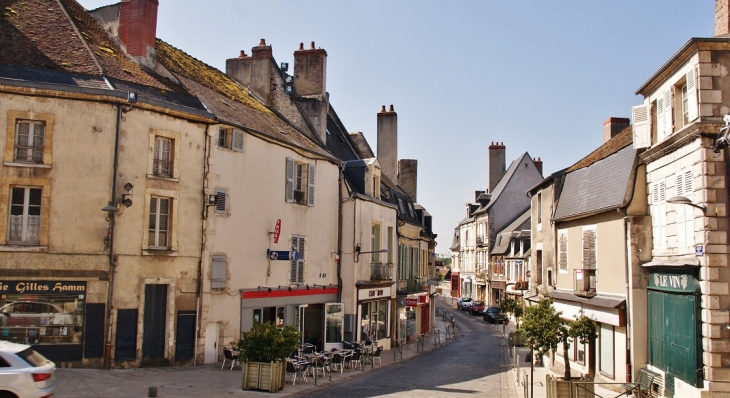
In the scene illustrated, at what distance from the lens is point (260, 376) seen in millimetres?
15852

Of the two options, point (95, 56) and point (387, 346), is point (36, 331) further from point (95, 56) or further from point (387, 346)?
point (387, 346)

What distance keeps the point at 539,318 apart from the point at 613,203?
3624 millimetres

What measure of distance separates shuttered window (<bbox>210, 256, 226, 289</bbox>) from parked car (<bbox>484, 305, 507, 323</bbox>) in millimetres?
28915

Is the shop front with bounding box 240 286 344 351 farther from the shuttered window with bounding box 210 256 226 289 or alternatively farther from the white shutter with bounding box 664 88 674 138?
the white shutter with bounding box 664 88 674 138

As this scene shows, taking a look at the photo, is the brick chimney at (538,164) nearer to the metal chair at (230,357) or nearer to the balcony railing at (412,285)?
the balcony railing at (412,285)

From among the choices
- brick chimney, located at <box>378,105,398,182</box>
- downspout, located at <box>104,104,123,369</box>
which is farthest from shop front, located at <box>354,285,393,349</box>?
downspout, located at <box>104,104,123,369</box>

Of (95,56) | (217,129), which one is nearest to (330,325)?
(217,129)

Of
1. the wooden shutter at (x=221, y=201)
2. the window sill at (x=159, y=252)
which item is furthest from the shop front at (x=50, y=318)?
the wooden shutter at (x=221, y=201)

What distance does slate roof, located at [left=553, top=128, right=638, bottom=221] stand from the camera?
1750 cm

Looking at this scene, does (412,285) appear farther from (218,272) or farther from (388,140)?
(218,272)

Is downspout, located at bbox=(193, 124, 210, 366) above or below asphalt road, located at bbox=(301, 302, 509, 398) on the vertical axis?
above

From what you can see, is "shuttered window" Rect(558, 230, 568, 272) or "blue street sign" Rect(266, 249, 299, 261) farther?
"blue street sign" Rect(266, 249, 299, 261)

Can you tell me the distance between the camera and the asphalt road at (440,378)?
1723 cm

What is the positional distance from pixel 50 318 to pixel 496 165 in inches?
1925
